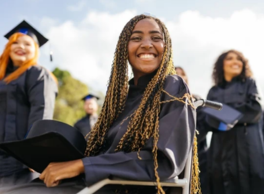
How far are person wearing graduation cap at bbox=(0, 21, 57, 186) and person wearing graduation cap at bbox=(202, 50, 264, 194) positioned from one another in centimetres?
203

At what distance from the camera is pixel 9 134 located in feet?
10.4

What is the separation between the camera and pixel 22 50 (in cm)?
360

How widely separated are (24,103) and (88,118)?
5.67 m

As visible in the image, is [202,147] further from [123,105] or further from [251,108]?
[123,105]

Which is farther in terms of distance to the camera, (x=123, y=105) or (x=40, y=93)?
(x=40, y=93)

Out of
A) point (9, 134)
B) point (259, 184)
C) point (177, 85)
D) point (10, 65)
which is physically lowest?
point (259, 184)

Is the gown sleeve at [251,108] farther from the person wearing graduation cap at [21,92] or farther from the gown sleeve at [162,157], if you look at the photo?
the gown sleeve at [162,157]

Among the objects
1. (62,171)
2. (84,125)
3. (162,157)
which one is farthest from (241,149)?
(84,125)

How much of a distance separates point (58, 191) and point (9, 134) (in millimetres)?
1481

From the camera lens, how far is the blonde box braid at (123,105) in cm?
199

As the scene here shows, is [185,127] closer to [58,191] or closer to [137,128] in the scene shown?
[137,128]

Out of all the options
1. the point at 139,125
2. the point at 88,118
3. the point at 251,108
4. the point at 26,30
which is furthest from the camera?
the point at 88,118

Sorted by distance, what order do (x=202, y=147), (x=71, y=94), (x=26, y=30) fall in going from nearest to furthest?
(x=26, y=30) → (x=202, y=147) → (x=71, y=94)

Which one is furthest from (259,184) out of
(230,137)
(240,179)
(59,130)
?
(59,130)
